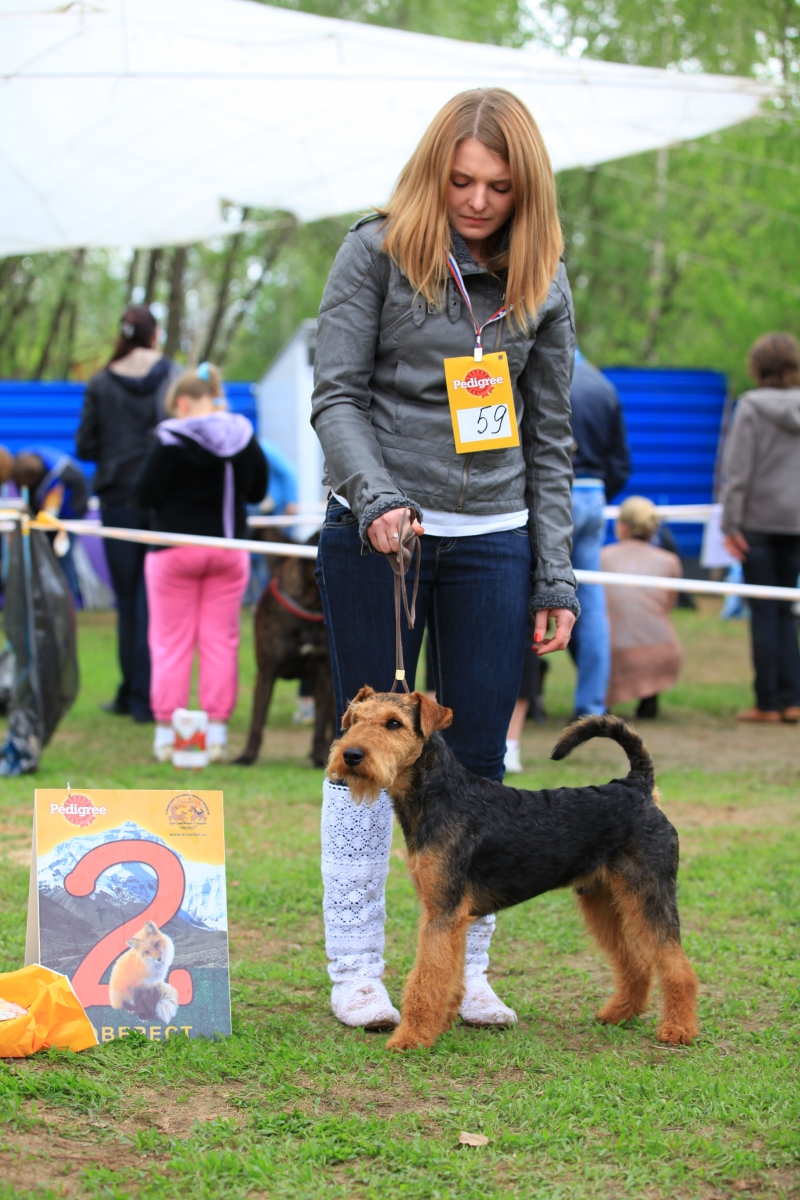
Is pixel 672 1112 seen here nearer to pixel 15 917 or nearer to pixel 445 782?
pixel 445 782

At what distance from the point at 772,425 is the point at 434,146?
570 centimetres

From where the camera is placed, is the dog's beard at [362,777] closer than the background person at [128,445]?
Yes

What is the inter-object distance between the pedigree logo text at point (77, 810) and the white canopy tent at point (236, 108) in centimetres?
495

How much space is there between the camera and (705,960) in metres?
3.67

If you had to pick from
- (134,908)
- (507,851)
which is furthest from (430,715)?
(134,908)

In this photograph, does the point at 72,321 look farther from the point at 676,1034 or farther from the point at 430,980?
the point at 676,1034

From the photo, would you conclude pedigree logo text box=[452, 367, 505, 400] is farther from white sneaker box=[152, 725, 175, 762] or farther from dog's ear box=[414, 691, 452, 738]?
white sneaker box=[152, 725, 175, 762]

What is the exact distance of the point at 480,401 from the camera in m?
2.89

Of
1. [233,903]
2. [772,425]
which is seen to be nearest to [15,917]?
[233,903]

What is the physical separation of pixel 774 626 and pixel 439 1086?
5.79 meters

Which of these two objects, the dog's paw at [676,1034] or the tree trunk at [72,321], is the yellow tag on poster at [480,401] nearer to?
the dog's paw at [676,1034]

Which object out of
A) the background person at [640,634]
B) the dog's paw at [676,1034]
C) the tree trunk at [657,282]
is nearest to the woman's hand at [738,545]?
the background person at [640,634]

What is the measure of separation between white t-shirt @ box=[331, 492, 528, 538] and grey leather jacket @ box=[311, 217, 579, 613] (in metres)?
0.02

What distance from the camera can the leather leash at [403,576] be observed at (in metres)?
2.67
